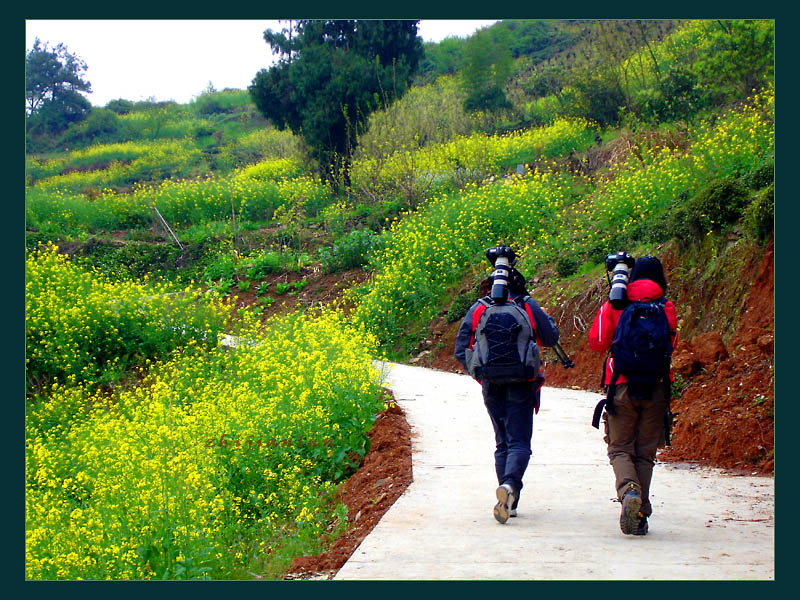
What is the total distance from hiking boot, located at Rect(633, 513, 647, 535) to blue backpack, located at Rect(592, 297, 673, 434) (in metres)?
0.78

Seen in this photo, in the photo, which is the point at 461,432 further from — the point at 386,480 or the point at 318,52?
the point at 318,52

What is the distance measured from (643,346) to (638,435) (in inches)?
25.0

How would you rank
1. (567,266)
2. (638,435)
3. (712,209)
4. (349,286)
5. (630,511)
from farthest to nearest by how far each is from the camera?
(349,286) < (567,266) < (712,209) < (638,435) < (630,511)

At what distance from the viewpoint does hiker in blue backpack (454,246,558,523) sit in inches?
218

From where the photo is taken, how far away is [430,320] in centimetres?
→ 1719

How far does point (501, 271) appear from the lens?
5.76 meters

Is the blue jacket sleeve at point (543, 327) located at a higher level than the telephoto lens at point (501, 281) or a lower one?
lower

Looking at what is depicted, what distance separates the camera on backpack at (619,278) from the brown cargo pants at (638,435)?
54 centimetres

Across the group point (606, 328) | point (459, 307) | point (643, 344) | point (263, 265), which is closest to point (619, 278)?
point (606, 328)

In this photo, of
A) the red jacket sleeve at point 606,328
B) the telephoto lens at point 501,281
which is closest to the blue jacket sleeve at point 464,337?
the telephoto lens at point 501,281

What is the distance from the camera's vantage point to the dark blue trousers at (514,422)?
5633mm

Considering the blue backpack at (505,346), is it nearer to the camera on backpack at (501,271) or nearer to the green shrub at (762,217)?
the camera on backpack at (501,271)

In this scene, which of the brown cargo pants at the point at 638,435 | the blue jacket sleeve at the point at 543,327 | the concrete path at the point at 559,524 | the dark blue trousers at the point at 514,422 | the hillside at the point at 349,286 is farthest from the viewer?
the hillside at the point at 349,286

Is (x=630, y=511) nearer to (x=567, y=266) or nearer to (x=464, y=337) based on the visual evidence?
(x=464, y=337)
